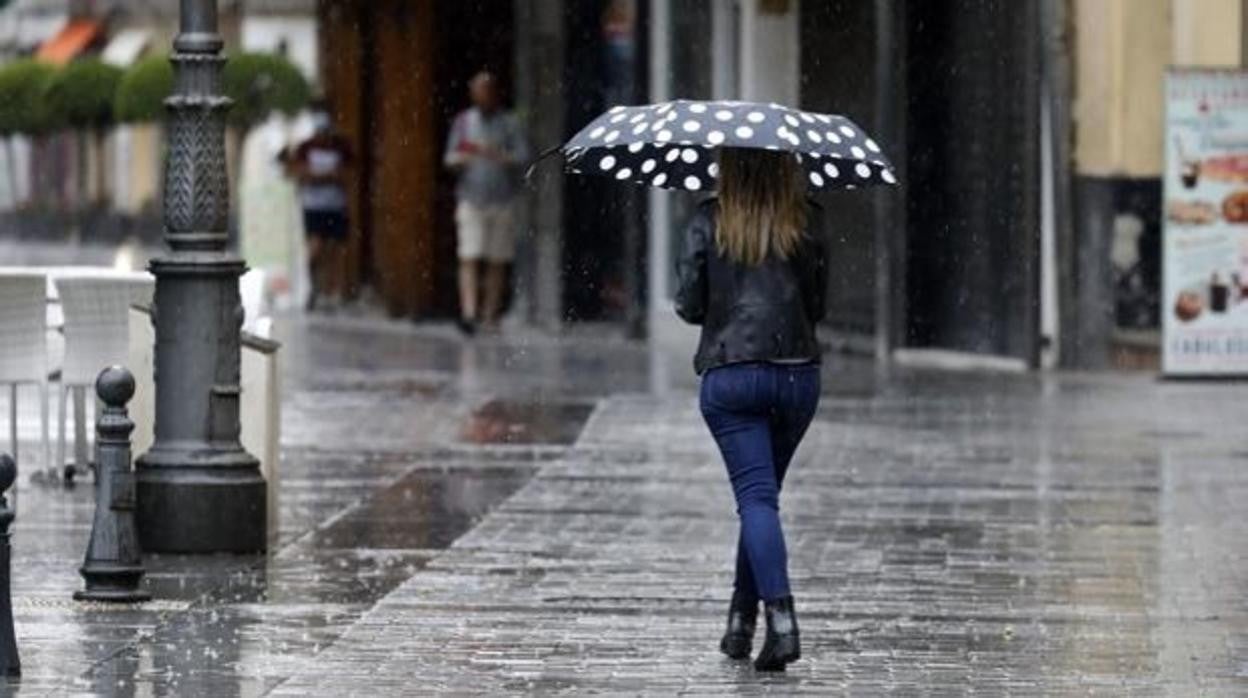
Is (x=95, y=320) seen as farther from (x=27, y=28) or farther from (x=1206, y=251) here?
(x=27, y=28)

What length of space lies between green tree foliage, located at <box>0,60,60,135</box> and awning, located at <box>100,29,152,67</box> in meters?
8.68

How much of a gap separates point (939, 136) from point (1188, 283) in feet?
10.3

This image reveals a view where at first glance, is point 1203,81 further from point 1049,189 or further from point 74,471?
point 74,471

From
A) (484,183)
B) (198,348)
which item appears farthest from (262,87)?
(198,348)

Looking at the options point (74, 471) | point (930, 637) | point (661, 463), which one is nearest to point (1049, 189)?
point (661, 463)

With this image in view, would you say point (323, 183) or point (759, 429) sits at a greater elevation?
point (323, 183)

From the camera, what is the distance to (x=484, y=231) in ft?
93.9

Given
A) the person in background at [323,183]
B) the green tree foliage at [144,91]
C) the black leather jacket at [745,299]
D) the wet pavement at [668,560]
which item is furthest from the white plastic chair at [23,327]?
the green tree foliage at [144,91]

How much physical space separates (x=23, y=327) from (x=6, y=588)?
608cm

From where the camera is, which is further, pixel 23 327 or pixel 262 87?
pixel 262 87

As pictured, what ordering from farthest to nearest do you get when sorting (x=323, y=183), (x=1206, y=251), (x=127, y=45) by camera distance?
1. (x=127, y=45)
2. (x=323, y=183)
3. (x=1206, y=251)

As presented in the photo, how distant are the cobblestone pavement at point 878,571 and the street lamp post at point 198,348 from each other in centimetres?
82

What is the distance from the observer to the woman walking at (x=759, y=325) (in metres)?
10.6

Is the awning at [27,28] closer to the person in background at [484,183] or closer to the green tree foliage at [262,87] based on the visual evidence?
the green tree foliage at [262,87]
